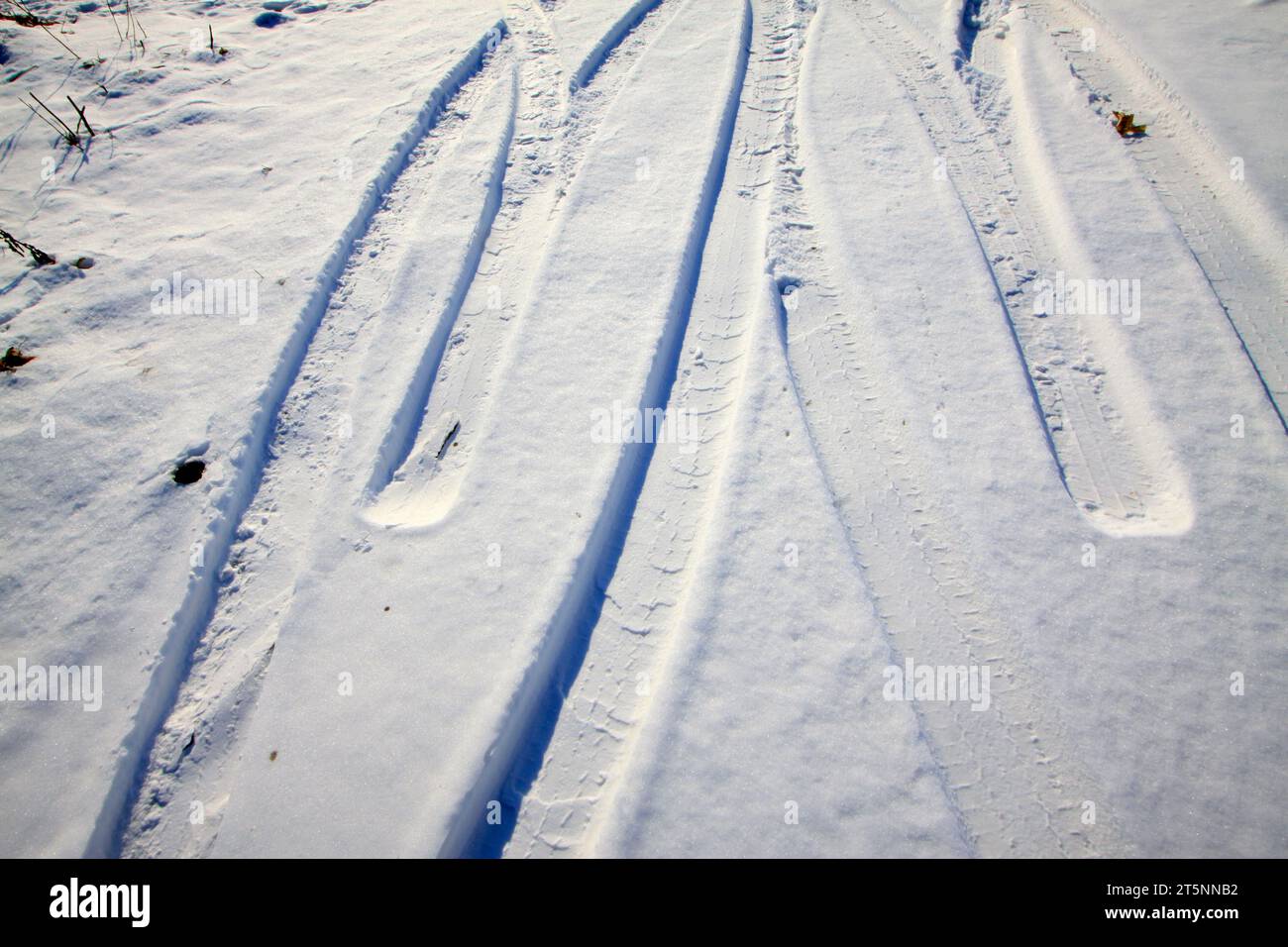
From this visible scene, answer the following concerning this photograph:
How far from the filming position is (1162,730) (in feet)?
5.94

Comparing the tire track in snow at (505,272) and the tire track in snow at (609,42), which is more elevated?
the tire track in snow at (609,42)

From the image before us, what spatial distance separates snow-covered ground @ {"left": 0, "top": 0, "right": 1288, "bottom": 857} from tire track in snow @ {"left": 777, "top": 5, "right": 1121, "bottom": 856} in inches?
0.6

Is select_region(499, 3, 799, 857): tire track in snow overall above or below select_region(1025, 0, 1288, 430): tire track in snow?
below

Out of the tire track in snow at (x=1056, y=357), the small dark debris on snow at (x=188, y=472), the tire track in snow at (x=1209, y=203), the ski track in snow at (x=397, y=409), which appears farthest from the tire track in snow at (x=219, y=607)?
the tire track in snow at (x=1209, y=203)

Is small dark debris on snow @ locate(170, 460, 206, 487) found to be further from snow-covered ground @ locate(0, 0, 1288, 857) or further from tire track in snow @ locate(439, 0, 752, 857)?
tire track in snow @ locate(439, 0, 752, 857)

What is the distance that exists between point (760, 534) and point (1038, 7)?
428 centimetres

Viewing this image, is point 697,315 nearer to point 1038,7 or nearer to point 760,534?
point 760,534

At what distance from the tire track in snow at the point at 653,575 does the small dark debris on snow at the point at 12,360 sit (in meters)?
2.89

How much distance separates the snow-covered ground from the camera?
1.82 m

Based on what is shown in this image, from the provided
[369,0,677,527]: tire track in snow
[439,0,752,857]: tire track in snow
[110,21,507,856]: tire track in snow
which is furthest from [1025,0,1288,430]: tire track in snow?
[110,21,507,856]: tire track in snow

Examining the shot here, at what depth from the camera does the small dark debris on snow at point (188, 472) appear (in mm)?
2439

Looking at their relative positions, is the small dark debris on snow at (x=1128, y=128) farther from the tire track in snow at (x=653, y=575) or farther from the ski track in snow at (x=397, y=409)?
the ski track in snow at (x=397, y=409)
